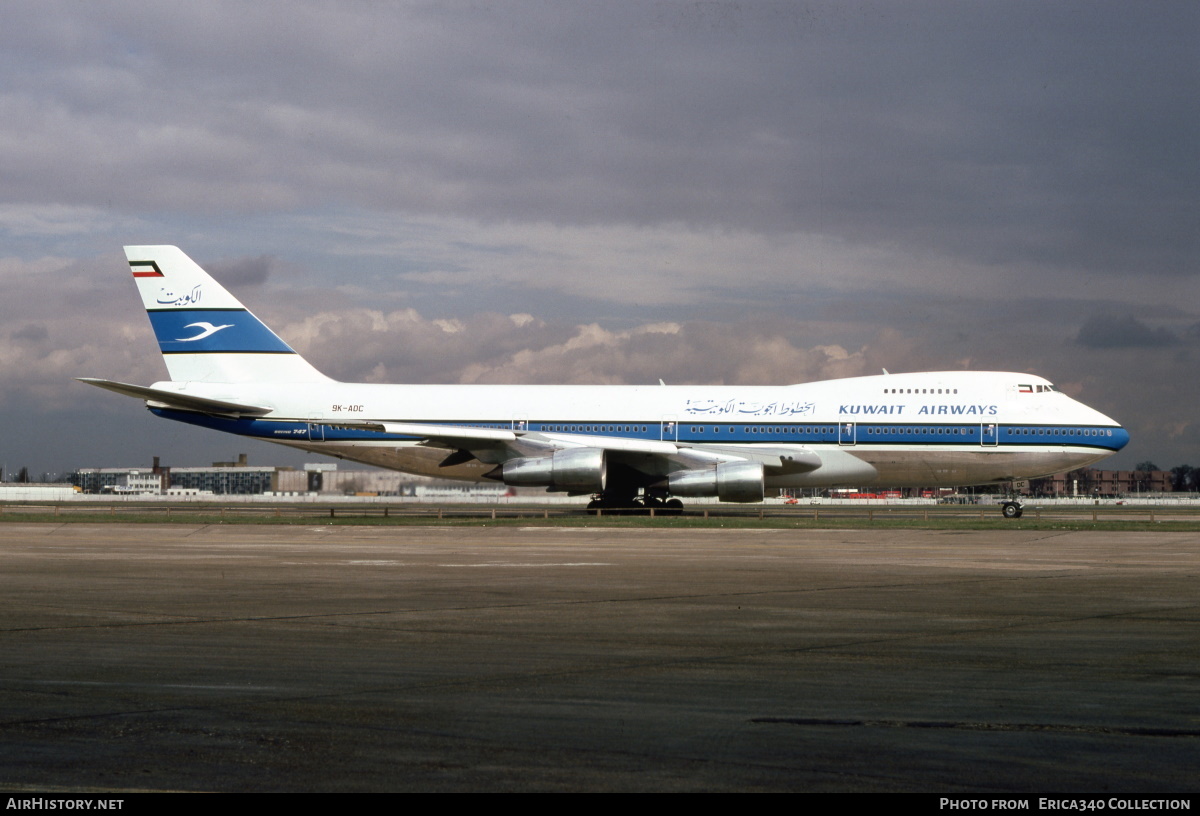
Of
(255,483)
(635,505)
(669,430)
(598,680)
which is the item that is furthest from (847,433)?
(255,483)

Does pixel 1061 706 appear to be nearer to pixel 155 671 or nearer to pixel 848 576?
pixel 155 671

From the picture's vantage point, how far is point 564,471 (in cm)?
3981

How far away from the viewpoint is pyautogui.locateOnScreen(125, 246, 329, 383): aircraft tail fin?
152 feet

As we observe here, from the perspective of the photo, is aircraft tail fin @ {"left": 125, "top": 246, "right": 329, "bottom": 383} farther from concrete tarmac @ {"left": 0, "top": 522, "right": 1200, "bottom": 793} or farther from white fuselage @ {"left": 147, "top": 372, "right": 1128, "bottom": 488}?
concrete tarmac @ {"left": 0, "top": 522, "right": 1200, "bottom": 793}

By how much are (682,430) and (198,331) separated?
1963 cm

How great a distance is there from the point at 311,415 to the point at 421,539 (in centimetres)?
1705

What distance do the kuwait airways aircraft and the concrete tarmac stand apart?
22.7 metres

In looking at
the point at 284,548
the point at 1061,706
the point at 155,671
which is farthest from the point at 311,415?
the point at 1061,706

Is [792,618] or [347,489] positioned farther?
[347,489]

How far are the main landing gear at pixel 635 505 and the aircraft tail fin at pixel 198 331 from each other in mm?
12083

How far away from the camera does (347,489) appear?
73625 mm

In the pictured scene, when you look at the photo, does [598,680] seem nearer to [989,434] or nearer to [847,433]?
[847,433]

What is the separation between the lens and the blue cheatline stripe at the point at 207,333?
152ft

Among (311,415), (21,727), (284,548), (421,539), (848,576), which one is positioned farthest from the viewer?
(311,415)
